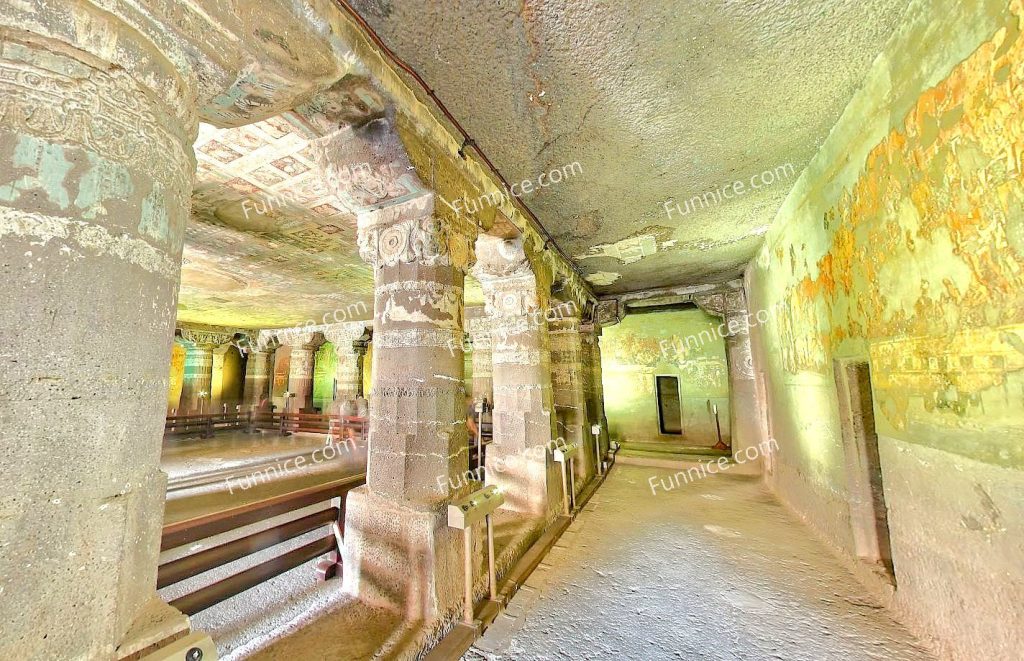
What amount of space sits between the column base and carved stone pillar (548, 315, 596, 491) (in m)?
4.06

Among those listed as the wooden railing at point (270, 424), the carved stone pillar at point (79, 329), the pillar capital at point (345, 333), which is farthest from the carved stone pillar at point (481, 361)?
the carved stone pillar at point (79, 329)

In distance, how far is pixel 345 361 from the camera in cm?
1219

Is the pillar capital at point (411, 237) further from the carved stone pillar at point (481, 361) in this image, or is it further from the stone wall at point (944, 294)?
the carved stone pillar at point (481, 361)

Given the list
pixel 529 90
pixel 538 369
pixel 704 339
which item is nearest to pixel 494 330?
pixel 538 369

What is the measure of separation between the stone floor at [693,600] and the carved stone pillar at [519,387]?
687 millimetres

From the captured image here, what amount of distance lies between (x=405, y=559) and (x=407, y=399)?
107 cm

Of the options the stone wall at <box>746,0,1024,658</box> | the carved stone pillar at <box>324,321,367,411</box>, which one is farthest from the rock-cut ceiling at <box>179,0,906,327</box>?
the carved stone pillar at <box>324,321,367,411</box>

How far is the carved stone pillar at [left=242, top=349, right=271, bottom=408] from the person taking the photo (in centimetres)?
1368

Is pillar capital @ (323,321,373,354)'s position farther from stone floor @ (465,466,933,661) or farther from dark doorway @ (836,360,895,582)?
dark doorway @ (836,360,895,582)

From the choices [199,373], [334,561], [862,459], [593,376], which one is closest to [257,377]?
[199,373]

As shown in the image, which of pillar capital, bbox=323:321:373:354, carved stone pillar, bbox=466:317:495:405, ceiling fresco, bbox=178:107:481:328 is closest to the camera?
ceiling fresco, bbox=178:107:481:328

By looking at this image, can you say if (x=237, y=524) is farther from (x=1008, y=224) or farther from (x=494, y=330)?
(x=1008, y=224)

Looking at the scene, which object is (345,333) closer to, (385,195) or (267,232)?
(267,232)

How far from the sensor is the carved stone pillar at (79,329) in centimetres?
97
